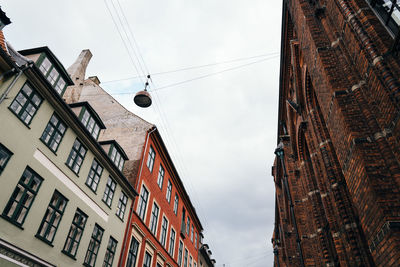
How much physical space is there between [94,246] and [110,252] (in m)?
1.42

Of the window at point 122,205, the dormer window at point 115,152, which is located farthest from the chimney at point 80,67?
the window at point 122,205

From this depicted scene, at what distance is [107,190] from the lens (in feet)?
48.9

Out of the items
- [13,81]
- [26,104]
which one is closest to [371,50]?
[13,81]

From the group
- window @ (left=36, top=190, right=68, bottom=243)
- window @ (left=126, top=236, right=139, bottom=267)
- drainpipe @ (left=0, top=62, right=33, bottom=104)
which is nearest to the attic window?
drainpipe @ (left=0, top=62, right=33, bottom=104)

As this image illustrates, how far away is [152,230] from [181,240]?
24.6ft

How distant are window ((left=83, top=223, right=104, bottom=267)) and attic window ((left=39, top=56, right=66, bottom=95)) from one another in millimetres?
7112

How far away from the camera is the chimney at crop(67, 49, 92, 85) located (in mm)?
23797

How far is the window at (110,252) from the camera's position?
1362cm

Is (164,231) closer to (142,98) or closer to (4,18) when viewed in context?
(142,98)

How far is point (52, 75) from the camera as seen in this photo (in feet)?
42.5

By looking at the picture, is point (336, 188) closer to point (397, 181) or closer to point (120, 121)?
point (397, 181)

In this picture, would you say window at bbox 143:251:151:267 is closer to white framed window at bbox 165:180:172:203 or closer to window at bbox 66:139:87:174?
white framed window at bbox 165:180:172:203

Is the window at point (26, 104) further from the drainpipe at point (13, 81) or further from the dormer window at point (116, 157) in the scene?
the dormer window at point (116, 157)

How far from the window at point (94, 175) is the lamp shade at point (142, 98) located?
155 inches
